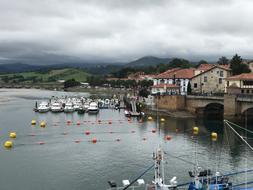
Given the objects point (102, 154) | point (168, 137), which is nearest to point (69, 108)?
point (168, 137)

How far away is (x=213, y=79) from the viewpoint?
11412cm

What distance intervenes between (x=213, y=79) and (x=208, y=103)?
1556 cm

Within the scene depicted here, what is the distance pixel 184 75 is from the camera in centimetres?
12444

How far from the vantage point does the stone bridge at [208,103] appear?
3519 inches

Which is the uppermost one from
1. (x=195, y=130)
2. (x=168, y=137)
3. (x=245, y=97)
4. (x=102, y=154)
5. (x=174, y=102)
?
Result: (x=245, y=97)

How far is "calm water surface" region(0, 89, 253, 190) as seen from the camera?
1815 inches

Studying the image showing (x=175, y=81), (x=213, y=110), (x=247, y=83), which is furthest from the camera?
(x=175, y=81)

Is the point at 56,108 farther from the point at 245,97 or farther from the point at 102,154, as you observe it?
the point at 102,154

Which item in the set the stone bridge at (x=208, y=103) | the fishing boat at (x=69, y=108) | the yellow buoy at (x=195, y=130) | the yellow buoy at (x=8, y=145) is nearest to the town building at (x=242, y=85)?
the stone bridge at (x=208, y=103)

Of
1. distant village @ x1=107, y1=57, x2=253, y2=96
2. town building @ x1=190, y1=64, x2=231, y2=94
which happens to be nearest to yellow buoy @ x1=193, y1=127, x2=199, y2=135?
distant village @ x1=107, y1=57, x2=253, y2=96

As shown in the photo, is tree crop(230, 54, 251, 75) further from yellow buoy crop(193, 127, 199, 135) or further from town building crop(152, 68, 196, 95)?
yellow buoy crop(193, 127, 199, 135)

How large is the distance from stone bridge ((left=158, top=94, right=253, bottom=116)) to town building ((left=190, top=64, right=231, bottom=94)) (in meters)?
8.28

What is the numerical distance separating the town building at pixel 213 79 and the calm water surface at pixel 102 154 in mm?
25194

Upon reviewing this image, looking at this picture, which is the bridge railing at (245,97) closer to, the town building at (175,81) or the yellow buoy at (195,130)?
the yellow buoy at (195,130)
